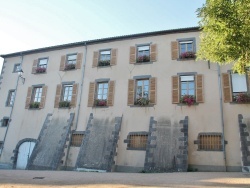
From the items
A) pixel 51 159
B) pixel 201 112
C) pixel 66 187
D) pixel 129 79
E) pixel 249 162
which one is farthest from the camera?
pixel 129 79

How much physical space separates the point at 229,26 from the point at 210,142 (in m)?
6.54

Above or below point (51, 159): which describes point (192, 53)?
above

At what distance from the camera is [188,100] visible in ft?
45.3

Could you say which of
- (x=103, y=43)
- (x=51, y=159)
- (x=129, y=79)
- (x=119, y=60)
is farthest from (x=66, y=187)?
(x=103, y=43)

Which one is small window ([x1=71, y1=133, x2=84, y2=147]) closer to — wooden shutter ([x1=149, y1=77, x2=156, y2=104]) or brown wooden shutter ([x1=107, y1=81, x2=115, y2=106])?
brown wooden shutter ([x1=107, y1=81, x2=115, y2=106])

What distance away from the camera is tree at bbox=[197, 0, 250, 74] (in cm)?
893

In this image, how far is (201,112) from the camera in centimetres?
1355

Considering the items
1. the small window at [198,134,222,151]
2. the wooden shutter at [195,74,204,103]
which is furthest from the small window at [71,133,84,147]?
the wooden shutter at [195,74,204,103]

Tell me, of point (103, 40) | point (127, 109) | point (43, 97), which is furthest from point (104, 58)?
point (43, 97)

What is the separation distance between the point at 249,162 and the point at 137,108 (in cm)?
668

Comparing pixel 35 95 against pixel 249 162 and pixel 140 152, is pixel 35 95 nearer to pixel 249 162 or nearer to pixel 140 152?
pixel 140 152

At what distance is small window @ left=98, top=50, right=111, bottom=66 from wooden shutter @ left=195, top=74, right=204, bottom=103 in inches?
247

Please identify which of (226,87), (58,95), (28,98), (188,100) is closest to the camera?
(226,87)

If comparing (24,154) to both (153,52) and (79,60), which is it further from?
(153,52)
